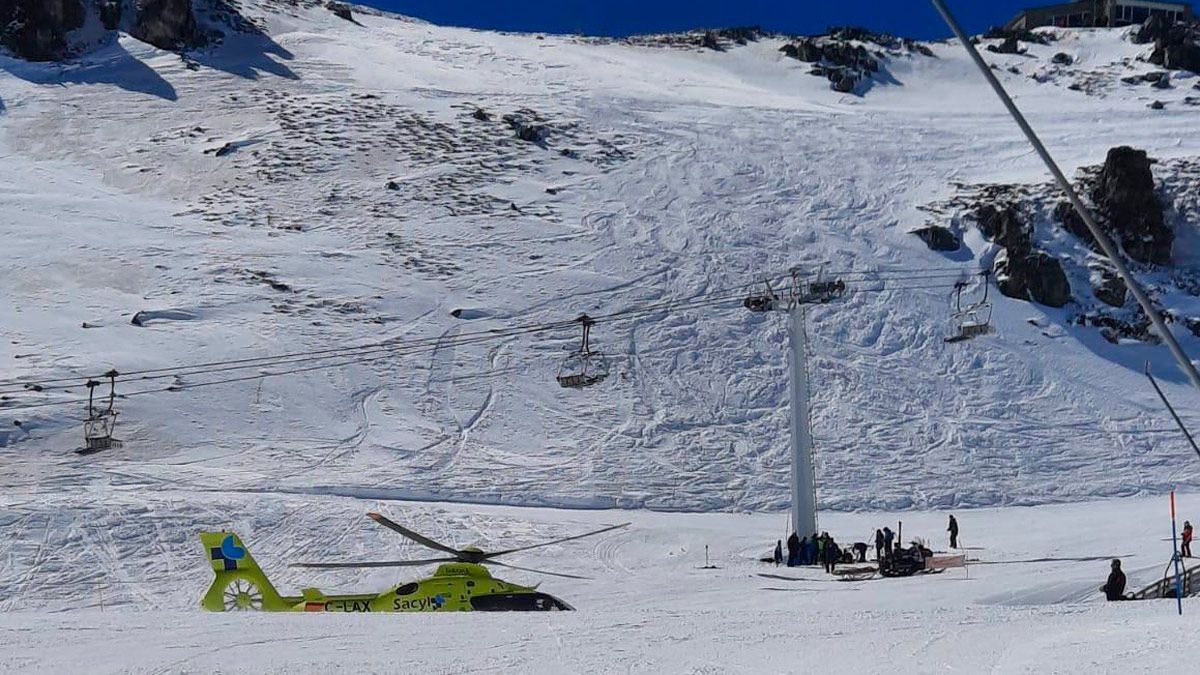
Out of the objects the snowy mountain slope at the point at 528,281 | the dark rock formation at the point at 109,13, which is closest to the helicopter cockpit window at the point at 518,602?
the snowy mountain slope at the point at 528,281

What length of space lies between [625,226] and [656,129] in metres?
14.8

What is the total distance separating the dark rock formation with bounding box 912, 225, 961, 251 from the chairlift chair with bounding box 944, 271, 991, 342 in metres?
3.80

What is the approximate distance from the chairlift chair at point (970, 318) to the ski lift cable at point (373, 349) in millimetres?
3797

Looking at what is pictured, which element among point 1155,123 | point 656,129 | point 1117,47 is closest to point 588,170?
point 656,129

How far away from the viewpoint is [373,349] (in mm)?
49031

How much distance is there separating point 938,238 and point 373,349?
25.1 m

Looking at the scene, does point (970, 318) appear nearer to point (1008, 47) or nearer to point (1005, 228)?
point (1005, 228)

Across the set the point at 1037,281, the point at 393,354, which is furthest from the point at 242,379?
the point at 1037,281

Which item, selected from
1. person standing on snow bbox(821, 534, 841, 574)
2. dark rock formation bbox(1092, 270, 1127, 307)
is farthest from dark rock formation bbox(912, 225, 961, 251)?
person standing on snow bbox(821, 534, 841, 574)

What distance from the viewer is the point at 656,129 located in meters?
73.9

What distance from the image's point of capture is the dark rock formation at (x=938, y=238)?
59.6m

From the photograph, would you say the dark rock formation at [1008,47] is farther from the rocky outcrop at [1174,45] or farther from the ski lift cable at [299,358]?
the ski lift cable at [299,358]

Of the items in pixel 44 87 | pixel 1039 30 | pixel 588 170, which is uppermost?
pixel 1039 30

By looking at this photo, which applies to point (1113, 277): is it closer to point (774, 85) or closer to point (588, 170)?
point (588, 170)
